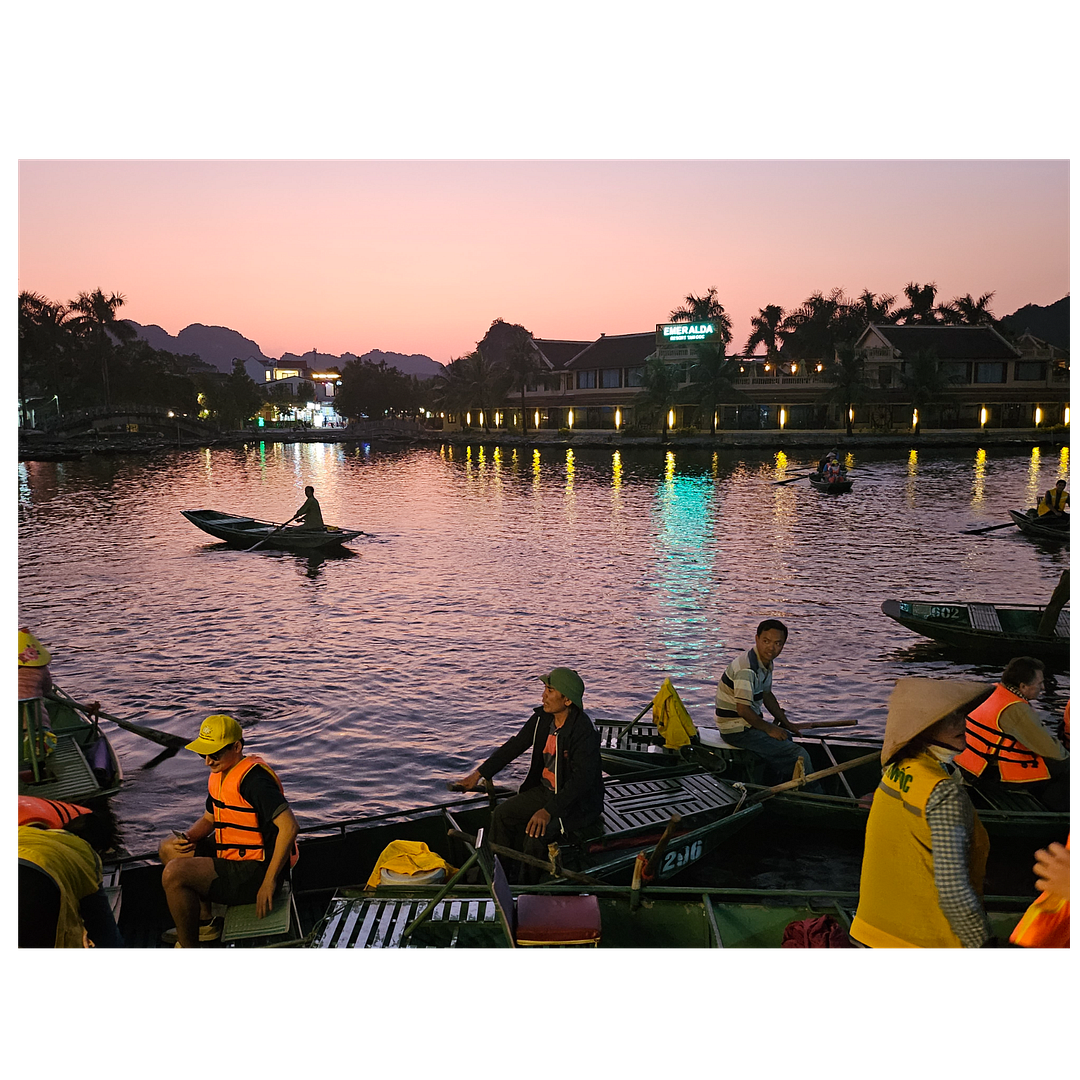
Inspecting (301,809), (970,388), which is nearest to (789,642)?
(301,809)

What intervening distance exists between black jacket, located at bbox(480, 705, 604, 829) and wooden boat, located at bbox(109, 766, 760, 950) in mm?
430

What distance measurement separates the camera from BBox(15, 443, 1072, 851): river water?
12.7 meters

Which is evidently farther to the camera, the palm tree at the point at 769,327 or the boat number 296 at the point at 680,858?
the palm tree at the point at 769,327

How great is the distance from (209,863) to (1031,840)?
695 centimetres

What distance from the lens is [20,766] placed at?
8.76 metres

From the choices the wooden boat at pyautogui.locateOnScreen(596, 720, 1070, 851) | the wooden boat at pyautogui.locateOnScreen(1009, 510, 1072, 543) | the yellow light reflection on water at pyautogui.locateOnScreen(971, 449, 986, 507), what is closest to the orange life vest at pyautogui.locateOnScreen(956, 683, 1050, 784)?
the wooden boat at pyautogui.locateOnScreen(596, 720, 1070, 851)

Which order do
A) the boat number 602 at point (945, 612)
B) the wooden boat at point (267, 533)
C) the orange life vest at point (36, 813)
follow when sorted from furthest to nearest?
the wooden boat at point (267, 533)
the boat number 602 at point (945, 612)
the orange life vest at point (36, 813)

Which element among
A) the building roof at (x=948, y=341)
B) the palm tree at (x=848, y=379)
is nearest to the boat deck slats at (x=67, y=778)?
the palm tree at (x=848, y=379)

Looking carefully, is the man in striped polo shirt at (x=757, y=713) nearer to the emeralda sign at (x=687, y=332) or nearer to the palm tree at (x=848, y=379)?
the palm tree at (x=848, y=379)

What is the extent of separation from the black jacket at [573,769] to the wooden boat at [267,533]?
19.7 metres

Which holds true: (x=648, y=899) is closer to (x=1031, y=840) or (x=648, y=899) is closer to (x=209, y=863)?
(x=209, y=863)

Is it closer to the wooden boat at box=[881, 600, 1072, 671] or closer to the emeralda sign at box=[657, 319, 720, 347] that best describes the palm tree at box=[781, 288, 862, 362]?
the emeralda sign at box=[657, 319, 720, 347]

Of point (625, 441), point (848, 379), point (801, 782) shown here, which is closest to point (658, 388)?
point (625, 441)

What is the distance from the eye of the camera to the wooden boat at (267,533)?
25922 millimetres
